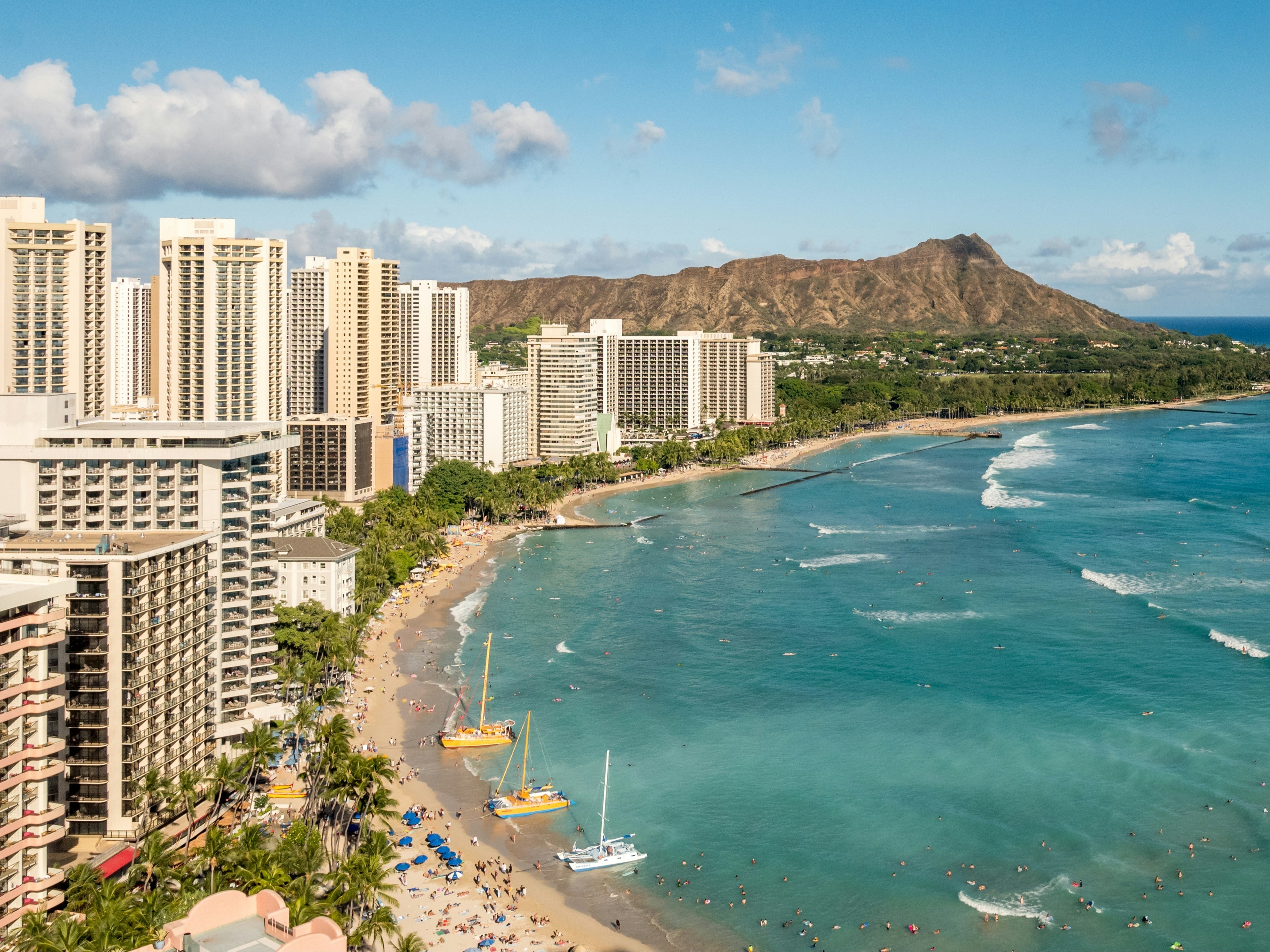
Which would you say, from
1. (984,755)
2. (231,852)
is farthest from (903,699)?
(231,852)

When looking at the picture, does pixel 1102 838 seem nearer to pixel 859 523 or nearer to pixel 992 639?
pixel 992 639

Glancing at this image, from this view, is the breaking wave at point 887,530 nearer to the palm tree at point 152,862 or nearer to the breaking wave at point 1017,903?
the breaking wave at point 1017,903

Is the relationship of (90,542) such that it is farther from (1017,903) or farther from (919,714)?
(919,714)

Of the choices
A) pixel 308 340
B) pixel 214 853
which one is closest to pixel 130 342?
pixel 308 340

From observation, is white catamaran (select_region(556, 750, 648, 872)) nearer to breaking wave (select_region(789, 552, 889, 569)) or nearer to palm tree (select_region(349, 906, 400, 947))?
palm tree (select_region(349, 906, 400, 947))

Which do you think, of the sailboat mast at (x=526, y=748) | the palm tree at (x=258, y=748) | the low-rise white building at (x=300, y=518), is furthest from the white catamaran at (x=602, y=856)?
the low-rise white building at (x=300, y=518)
